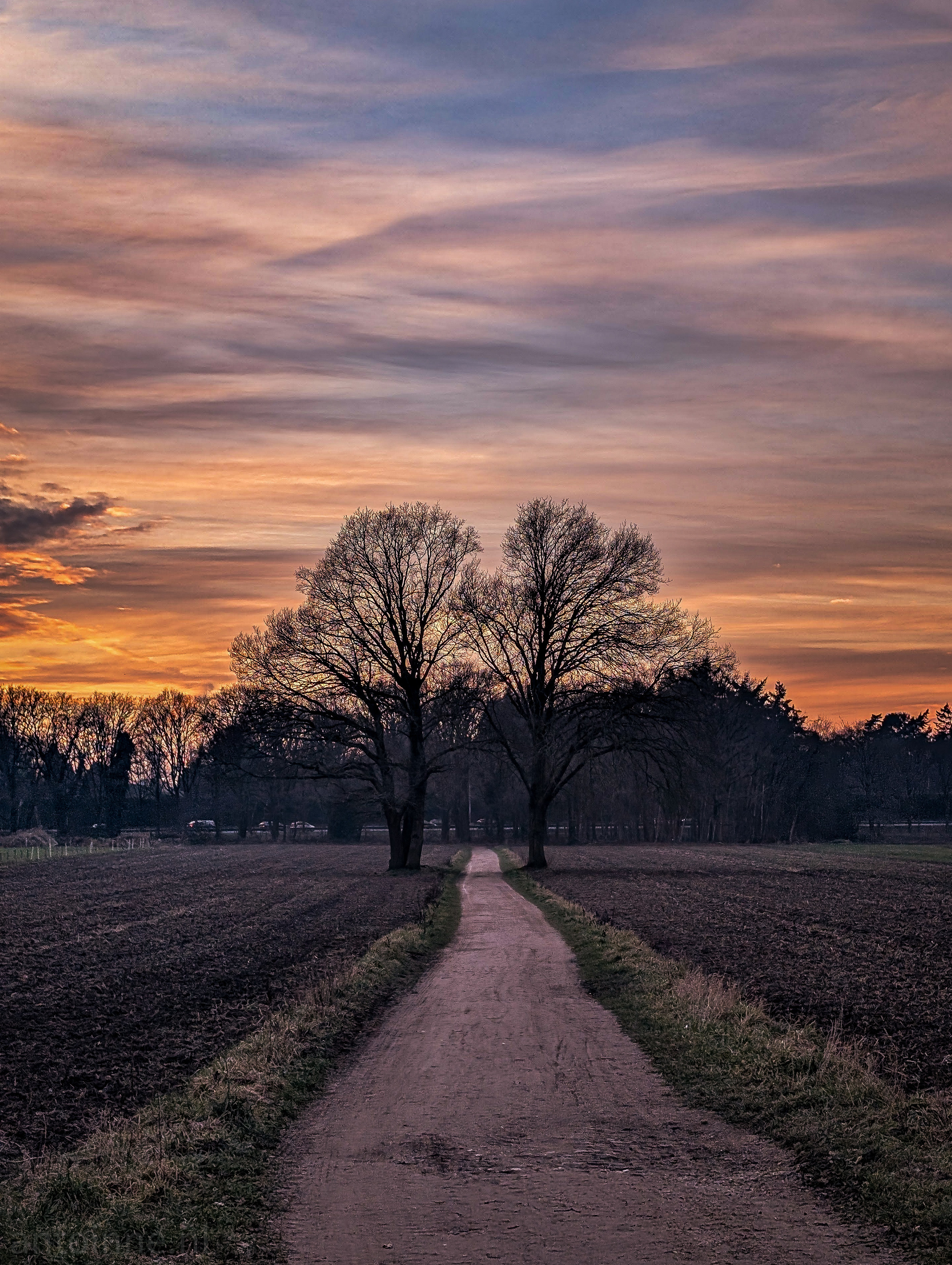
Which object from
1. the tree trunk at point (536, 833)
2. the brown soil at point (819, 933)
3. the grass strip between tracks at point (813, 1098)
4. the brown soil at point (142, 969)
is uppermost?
the tree trunk at point (536, 833)

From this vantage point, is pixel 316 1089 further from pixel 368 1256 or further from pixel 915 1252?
pixel 915 1252

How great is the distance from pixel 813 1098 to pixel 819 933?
17.6 meters

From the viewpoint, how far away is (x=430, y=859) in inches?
3027

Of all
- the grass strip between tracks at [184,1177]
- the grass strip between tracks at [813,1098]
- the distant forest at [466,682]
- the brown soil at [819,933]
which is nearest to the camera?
the grass strip between tracks at [184,1177]

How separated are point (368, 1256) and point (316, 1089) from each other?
5351 millimetres

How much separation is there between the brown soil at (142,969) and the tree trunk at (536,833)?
523 cm

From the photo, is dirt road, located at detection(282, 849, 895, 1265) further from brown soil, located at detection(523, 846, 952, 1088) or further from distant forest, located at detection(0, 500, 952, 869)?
distant forest, located at detection(0, 500, 952, 869)

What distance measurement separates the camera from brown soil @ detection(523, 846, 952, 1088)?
1588cm

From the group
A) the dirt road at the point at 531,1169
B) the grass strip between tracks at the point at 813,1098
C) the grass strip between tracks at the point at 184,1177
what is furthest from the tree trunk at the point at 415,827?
the grass strip between tracks at the point at 184,1177

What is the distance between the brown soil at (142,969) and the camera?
12.9 metres

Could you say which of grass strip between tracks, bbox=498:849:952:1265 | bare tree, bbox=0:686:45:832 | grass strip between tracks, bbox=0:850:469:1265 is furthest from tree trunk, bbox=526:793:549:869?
bare tree, bbox=0:686:45:832

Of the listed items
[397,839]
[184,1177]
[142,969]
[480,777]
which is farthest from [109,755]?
[184,1177]

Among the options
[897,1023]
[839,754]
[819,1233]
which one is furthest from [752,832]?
[819,1233]

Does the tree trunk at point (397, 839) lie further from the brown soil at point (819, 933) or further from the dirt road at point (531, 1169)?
the dirt road at point (531, 1169)
